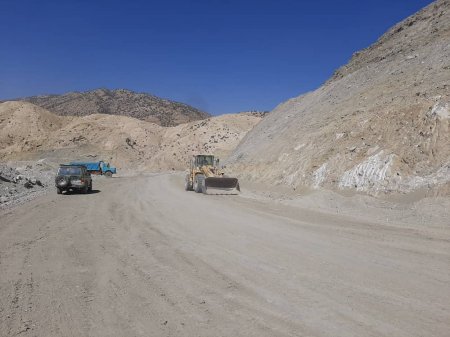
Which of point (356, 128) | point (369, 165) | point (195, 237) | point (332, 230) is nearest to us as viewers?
point (195, 237)

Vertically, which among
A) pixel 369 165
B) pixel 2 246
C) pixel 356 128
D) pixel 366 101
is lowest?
pixel 2 246

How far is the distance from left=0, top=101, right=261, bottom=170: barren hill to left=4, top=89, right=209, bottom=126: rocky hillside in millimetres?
50896

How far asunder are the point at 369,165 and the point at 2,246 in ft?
53.6

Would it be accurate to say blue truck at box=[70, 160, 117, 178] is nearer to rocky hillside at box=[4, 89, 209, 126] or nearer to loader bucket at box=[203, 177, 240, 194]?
loader bucket at box=[203, 177, 240, 194]

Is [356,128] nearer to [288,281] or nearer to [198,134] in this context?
[288,281]

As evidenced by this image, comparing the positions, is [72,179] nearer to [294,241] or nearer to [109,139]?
[294,241]

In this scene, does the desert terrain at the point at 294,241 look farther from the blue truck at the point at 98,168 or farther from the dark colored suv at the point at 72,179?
the blue truck at the point at 98,168

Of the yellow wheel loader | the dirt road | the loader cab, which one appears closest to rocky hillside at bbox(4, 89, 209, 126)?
the loader cab

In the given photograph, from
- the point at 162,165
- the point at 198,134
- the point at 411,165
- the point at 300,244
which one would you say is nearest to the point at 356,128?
the point at 411,165

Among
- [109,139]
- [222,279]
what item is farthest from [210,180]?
[109,139]

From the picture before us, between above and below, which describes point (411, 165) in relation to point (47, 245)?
above

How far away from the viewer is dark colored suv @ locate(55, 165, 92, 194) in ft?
81.8

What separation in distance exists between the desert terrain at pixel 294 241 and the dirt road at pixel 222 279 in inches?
1.2

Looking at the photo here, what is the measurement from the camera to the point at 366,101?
93.5 feet
